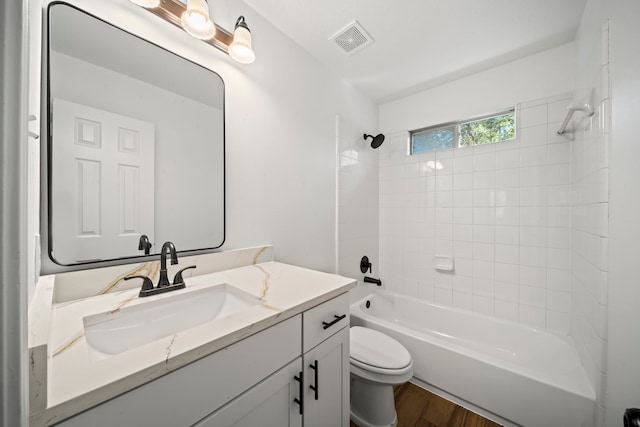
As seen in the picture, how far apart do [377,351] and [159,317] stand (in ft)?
3.88

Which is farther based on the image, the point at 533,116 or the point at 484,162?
the point at 484,162

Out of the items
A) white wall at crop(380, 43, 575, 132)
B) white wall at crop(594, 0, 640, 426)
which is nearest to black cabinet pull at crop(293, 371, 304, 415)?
white wall at crop(594, 0, 640, 426)

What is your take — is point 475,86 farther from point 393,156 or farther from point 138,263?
point 138,263

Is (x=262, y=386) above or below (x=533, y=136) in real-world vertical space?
below

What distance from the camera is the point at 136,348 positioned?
1.70ft

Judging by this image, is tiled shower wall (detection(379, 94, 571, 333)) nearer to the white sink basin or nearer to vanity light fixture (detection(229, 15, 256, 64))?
vanity light fixture (detection(229, 15, 256, 64))

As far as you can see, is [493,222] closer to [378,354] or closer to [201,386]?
[378,354]

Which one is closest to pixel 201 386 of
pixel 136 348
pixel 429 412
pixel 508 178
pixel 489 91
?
pixel 136 348

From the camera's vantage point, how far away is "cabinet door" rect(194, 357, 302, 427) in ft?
1.98

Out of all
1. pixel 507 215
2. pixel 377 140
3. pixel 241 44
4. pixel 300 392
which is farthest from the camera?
pixel 377 140

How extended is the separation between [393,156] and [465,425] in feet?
7.06

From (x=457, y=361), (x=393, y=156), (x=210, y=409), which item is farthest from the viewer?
(x=393, y=156)

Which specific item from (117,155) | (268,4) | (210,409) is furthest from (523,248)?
(117,155)

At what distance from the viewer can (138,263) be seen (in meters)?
0.92
